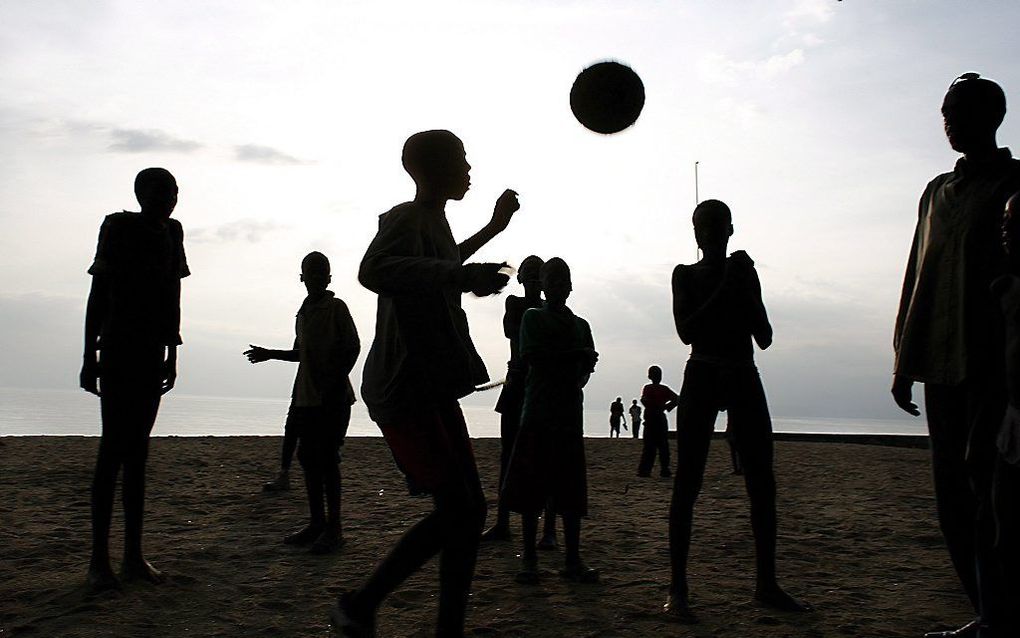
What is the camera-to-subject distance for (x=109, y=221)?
4.76 m

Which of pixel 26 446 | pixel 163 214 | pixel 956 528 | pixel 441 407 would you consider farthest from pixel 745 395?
pixel 26 446

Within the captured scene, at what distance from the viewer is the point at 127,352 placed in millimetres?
4711

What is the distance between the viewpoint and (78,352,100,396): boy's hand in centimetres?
466

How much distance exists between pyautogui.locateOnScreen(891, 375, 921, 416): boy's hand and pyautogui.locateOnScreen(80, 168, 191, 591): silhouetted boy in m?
4.01

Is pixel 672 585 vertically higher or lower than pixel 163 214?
lower

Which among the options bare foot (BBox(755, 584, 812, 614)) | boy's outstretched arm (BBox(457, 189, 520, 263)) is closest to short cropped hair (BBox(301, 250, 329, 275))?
boy's outstretched arm (BBox(457, 189, 520, 263))

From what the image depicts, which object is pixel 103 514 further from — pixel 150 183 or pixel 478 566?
pixel 478 566

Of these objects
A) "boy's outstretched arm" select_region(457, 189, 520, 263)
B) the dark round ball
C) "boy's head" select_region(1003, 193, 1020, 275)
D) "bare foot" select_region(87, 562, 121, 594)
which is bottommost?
"bare foot" select_region(87, 562, 121, 594)

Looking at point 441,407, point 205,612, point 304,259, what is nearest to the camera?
point 441,407

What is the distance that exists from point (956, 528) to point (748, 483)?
1.16 metres

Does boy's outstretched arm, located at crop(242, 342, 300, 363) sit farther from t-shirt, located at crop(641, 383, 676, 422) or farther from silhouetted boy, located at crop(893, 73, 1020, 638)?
t-shirt, located at crop(641, 383, 676, 422)

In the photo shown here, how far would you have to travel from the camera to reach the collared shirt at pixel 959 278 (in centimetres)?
324

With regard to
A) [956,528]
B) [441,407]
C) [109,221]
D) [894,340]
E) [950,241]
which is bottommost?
[956,528]

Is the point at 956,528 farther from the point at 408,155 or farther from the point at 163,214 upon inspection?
the point at 163,214
